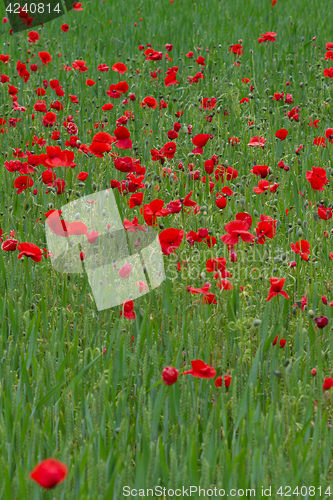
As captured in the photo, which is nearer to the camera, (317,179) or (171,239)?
(171,239)

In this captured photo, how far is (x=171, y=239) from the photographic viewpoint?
2.18 m

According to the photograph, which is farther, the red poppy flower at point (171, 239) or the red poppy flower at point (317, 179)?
the red poppy flower at point (317, 179)

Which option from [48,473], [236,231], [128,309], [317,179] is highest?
[48,473]

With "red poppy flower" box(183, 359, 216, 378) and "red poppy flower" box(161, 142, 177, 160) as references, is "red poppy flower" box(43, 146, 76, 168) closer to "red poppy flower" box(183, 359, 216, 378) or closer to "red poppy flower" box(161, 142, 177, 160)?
"red poppy flower" box(161, 142, 177, 160)

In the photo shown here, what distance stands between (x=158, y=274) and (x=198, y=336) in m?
0.44

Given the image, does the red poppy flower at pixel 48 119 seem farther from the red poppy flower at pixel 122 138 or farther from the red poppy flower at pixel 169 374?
the red poppy flower at pixel 169 374

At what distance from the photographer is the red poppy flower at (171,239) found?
2.15 meters

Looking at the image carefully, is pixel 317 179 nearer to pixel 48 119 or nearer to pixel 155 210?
pixel 155 210

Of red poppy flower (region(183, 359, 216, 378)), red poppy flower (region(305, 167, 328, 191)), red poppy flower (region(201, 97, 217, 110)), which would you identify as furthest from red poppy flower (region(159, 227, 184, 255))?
red poppy flower (region(201, 97, 217, 110))

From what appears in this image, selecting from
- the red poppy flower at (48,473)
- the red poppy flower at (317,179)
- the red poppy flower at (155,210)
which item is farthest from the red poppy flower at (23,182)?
the red poppy flower at (48,473)

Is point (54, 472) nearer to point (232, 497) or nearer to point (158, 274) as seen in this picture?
point (232, 497)

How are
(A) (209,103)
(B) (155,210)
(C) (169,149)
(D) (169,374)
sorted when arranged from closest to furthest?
1. (D) (169,374)
2. (B) (155,210)
3. (C) (169,149)
4. (A) (209,103)

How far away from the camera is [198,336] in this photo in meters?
2.12

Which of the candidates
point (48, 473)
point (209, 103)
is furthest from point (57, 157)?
point (209, 103)
